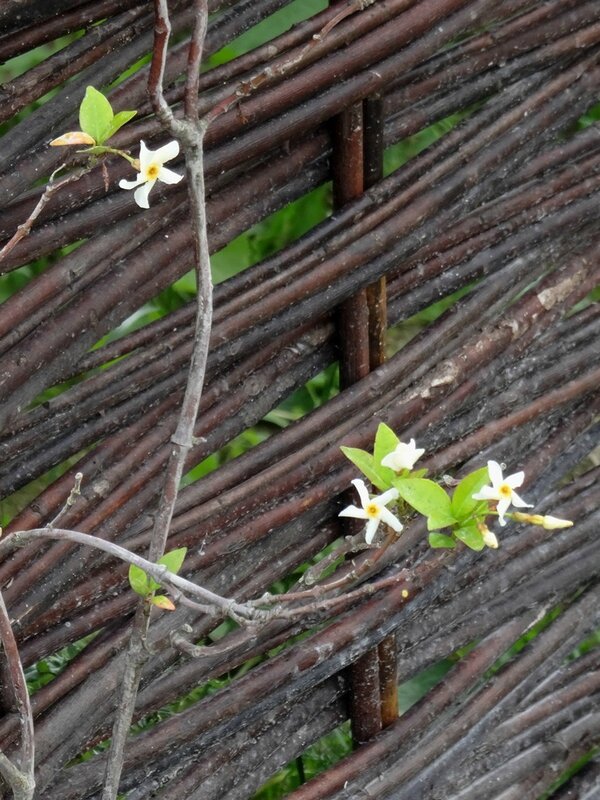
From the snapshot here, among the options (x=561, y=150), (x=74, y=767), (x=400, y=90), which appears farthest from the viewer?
(x=561, y=150)

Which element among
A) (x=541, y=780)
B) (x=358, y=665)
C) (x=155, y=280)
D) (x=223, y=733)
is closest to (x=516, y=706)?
(x=541, y=780)

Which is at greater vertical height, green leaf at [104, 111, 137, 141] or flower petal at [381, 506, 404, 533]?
green leaf at [104, 111, 137, 141]

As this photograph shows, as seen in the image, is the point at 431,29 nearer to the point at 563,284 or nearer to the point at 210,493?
the point at 563,284

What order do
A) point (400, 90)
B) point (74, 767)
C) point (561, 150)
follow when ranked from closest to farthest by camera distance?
point (74, 767) < point (400, 90) < point (561, 150)

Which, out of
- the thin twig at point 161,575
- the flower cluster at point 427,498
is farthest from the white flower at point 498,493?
the thin twig at point 161,575

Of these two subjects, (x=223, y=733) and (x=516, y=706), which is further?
(x=516, y=706)

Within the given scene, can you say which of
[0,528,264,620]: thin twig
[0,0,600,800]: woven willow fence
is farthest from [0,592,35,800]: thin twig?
[0,0,600,800]: woven willow fence

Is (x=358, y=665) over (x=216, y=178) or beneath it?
beneath

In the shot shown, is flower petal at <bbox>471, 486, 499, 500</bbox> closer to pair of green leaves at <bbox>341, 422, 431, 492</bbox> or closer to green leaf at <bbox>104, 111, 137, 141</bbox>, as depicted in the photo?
pair of green leaves at <bbox>341, 422, 431, 492</bbox>
